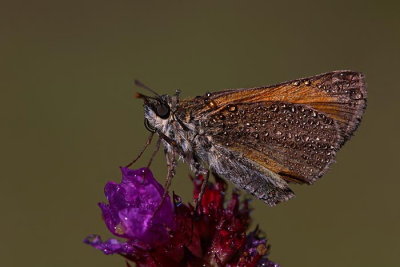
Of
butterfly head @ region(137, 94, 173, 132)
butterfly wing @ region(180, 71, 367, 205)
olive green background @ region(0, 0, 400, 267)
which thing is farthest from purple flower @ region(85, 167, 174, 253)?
olive green background @ region(0, 0, 400, 267)

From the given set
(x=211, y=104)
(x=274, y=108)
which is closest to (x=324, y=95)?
(x=274, y=108)

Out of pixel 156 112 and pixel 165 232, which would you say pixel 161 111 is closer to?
pixel 156 112

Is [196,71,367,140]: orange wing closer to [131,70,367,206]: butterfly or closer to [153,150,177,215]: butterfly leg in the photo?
[131,70,367,206]: butterfly

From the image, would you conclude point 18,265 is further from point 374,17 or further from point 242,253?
point 374,17

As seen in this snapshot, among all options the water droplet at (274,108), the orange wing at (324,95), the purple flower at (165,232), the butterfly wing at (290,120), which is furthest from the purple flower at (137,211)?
the water droplet at (274,108)

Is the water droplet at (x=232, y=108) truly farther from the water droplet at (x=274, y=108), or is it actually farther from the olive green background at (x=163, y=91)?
the olive green background at (x=163, y=91)

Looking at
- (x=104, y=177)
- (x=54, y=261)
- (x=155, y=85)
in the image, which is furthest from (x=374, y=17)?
(x=54, y=261)
